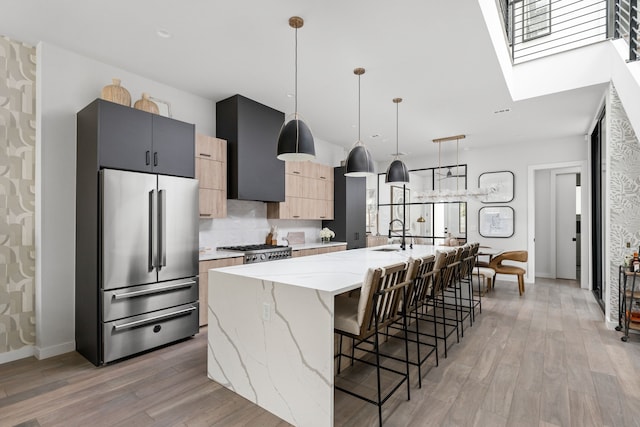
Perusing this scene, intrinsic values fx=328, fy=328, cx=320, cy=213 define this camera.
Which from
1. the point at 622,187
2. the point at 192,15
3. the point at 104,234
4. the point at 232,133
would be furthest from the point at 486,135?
the point at 104,234

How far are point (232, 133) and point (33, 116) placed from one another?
6.45 feet

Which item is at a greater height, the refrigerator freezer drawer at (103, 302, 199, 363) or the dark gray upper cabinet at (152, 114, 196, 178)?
the dark gray upper cabinet at (152, 114, 196, 178)

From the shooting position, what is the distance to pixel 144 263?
304 cm

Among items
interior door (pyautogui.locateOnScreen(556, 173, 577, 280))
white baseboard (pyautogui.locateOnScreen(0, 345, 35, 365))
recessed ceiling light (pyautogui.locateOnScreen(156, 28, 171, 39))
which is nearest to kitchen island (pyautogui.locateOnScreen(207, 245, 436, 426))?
white baseboard (pyautogui.locateOnScreen(0, 345, 35, 365))

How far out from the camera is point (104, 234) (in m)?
2.81

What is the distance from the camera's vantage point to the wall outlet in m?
2.13

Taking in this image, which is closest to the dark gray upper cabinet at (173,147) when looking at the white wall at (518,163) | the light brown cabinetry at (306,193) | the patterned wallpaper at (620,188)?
the light brown cabinetry at (306,193)

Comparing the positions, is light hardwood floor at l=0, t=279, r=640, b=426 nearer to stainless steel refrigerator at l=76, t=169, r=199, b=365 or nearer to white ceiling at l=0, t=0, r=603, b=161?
stainless steel refrigerator at l=76, t=169, r=199, b=365

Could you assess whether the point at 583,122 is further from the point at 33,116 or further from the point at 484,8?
the point at 33,116

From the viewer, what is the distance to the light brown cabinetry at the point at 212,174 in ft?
13.0

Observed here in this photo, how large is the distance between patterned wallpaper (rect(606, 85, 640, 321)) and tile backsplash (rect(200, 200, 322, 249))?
437 cm

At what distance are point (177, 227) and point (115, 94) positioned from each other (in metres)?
1.38

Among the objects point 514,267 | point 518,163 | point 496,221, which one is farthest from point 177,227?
point 518,163

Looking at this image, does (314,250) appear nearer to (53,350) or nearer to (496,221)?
(53,350)
